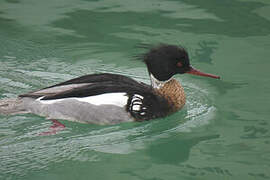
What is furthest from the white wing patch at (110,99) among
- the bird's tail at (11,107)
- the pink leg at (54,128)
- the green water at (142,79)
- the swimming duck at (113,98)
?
the bird's tail at (11,107)

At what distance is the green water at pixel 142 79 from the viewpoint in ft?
17.6

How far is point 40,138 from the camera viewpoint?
5969mm

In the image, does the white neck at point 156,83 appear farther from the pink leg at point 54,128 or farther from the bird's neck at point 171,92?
the pink leg at point 54,128

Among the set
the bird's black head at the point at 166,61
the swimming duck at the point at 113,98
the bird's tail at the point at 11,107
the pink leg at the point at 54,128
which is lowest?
the pink leg at the point at 54,128

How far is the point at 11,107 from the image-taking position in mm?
6453

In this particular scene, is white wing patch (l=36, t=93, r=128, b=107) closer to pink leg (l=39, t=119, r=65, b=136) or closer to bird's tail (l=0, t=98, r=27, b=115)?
pink leg (l=39, t=119, r=65, b=136)

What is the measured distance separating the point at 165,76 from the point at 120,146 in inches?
49.5

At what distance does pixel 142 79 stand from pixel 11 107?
1.98m

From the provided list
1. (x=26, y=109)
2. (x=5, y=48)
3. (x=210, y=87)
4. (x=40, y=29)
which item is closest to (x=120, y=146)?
(x=26, y=109)

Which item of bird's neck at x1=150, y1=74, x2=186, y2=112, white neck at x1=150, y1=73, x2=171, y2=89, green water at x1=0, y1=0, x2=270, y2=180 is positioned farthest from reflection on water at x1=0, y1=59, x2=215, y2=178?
white neck at x1=150, y1=73, x2=171, y2=89

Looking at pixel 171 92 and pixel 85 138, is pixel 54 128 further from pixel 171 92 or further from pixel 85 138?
pixel 171 92

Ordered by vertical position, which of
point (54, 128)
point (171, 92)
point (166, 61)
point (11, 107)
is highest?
point (166, 61)

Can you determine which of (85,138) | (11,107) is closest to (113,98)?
(85,138)

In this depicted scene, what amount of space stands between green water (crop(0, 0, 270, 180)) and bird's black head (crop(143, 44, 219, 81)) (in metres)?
0.52
